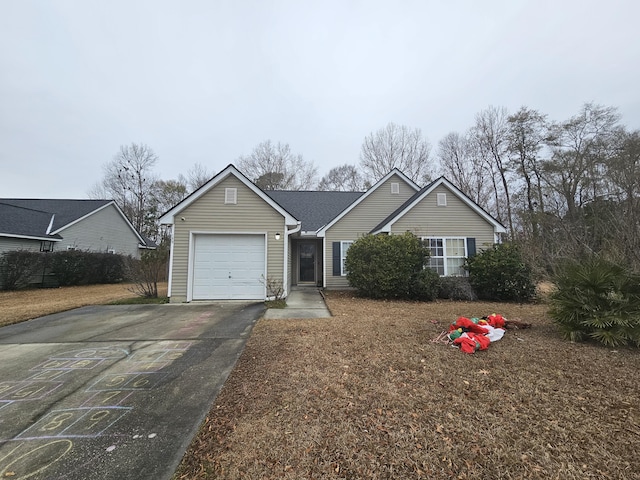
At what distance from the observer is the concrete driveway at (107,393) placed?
217 cm

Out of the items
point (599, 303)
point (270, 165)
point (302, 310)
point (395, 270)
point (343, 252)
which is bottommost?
point (302, 310)

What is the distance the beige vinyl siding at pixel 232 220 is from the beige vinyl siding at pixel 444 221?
5.28m

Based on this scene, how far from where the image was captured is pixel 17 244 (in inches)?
586

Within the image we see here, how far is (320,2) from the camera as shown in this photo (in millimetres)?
10828

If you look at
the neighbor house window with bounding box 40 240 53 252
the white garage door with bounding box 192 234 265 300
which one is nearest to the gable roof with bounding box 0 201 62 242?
the neighbor house window with bounding box 40 240 53 252

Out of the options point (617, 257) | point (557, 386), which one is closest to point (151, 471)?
point (557, 386)

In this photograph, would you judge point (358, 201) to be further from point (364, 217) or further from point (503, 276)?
point (503, 276)

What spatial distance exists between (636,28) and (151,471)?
16370 millimetres

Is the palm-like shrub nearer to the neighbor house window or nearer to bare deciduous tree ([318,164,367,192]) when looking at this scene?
bare deciduous tree ([318,164,367,192])

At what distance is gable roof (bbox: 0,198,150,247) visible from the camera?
15.3 m

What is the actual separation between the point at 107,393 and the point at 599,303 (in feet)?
25.6

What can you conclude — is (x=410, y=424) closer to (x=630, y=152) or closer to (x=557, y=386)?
(x=557, y=386)

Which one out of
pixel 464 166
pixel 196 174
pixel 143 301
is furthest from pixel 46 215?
pixel 464 166

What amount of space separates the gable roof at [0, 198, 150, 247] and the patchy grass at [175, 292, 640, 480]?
19.0 m
